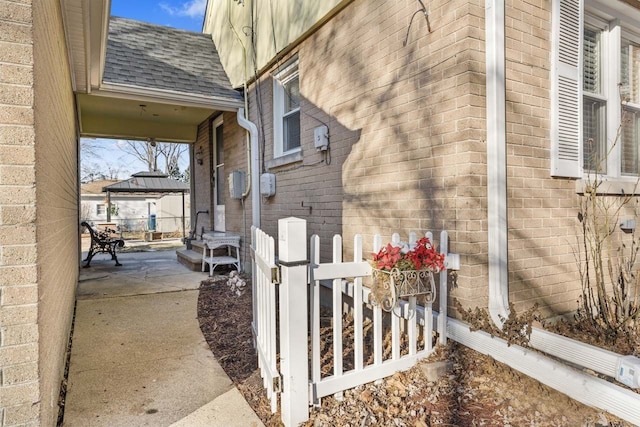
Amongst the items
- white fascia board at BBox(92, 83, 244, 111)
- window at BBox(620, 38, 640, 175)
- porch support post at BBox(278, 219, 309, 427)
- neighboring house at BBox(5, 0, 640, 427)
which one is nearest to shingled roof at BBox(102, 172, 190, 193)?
white fascia board at BBox(92, 83, 244, 111)

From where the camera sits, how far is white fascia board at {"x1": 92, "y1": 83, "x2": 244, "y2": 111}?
18.9ft

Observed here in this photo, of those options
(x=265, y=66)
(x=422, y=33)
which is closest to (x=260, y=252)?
(x=422, y=33)

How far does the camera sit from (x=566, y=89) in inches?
129

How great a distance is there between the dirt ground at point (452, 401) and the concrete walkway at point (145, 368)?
0.24 m

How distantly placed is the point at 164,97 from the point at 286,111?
201cm

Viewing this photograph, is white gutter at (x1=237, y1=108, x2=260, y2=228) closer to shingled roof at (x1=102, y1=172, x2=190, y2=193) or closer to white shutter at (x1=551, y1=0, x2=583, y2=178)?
white shutter at (x1=551, y1=0, x2=583, y2=178)

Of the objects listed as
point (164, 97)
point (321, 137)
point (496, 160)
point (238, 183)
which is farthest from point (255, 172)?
point (496, 160)

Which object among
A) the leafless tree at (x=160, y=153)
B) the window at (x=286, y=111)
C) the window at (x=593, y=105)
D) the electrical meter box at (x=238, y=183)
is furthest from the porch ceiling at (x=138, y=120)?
the leafless tree at (x=160, y=153)

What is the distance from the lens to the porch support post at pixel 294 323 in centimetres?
225

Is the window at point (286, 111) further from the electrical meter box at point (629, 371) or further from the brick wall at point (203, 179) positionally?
the electrical meter box at point (629, 371)

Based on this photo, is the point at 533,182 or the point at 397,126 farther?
the point at 397,126

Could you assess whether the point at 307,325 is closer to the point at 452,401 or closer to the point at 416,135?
the point at 452,401

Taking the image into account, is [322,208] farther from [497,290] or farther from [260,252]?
[497,290]

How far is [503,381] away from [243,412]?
66.3 inches
